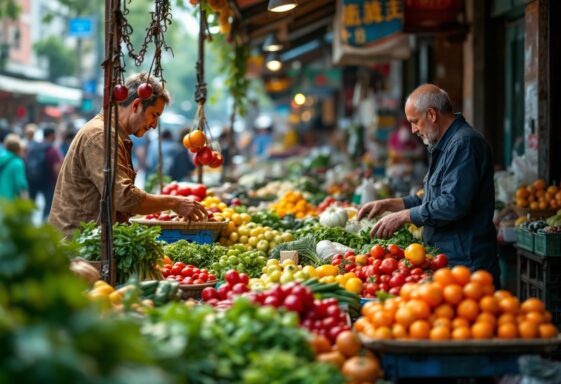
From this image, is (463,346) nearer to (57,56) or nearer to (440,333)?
(440,333)

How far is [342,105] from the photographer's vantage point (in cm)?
3047

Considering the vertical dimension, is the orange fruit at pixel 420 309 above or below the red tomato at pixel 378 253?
below

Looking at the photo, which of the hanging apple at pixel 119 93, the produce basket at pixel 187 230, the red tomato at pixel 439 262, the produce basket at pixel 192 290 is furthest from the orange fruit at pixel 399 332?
the produce basket at pixel 187 230

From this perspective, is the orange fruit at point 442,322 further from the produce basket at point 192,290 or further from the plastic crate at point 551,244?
the plastic crate at point 551,244

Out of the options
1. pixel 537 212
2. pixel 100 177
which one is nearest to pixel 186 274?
pixel 100 177

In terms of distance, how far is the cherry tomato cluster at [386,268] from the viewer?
5.24 metres

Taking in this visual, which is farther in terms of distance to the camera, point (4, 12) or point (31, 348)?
point (4, 12)

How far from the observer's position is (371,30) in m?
11.7

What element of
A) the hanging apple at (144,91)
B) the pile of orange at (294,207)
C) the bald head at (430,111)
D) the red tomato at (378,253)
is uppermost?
the hanging apple at (144,91)

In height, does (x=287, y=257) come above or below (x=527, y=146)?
below

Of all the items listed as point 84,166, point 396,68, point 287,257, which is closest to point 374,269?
point 287,257

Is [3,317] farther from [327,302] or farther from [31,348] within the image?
[327,302]

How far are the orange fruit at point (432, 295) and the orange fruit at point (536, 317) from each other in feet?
1.41

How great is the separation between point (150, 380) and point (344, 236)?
4.77 metres
